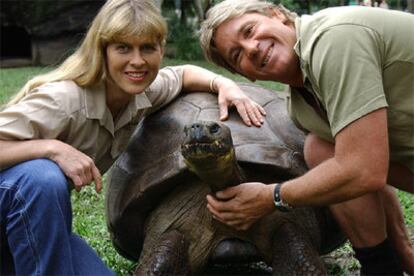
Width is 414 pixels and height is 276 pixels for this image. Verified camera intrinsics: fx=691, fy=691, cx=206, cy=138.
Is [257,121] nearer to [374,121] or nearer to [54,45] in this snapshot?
[374,121]

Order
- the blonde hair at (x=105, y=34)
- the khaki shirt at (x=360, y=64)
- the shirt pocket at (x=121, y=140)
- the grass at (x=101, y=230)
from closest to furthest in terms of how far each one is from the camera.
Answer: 1. the khaki shirt at (x=360, y=64)
2. the blonde hair at (x=105, y=34)
3. the shirt pocket at (x=121, y=140)
4. the grass at (x=101, y=230)

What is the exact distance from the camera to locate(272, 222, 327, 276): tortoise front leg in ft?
9.00

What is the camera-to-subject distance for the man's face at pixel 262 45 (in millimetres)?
2520

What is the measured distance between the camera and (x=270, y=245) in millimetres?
2982

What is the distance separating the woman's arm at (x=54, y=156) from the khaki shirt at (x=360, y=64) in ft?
2.90

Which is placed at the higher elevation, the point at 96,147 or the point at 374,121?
the point at 374,121

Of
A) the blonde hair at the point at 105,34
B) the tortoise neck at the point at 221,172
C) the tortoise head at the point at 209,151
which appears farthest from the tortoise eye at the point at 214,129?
the blonde hair at the point at 105,34

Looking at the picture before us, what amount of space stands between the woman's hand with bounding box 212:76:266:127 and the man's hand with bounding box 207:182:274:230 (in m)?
0.47

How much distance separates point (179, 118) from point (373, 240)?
1014mm

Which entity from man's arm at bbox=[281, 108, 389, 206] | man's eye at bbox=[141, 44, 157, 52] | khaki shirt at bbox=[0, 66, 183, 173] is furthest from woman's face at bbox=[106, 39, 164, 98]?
man's arm at bbox=[281, 108, 389, 206]

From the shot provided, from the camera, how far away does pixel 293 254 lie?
279 centimetres

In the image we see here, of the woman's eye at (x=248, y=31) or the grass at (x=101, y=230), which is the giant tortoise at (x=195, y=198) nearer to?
the grass at (x=101, y=230)

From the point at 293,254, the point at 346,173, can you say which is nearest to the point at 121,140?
the point at 293,254

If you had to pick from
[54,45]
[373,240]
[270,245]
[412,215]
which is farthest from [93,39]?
[54,45]
